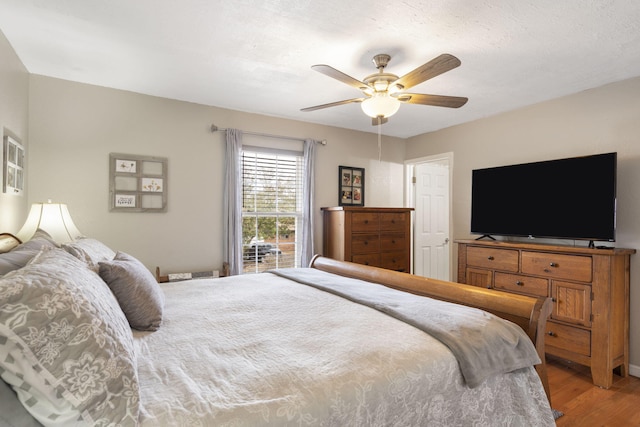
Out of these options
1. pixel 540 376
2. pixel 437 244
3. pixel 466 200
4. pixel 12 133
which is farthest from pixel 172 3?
pixel 437 244

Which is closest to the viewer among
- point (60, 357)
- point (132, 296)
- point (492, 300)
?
point (60, 357)

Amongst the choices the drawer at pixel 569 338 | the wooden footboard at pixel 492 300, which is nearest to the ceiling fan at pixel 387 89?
the wooden footboard at pixel 492 300

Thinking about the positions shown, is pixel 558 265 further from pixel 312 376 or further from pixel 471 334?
pixel 312 376

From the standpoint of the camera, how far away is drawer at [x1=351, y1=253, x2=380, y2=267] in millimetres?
3975

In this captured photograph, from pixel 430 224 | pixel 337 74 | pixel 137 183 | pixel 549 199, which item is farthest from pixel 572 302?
pixel 137 183

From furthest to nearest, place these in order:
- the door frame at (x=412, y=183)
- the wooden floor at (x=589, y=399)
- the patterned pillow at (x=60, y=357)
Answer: the door frame at (x=412, y=183), the wooden floor at (x=589, y=399), the patterned pillow at (x=60, y=357)

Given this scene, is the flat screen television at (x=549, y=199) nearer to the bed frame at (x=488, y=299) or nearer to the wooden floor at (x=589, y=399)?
the wooden floor at (x=589, y=399)

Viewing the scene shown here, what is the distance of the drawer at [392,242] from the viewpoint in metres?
4.21

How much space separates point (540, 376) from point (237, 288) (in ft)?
5.81

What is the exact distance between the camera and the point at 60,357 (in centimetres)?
79

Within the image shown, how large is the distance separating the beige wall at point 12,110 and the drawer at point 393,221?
3464 millimetres

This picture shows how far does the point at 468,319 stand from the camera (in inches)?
59.6

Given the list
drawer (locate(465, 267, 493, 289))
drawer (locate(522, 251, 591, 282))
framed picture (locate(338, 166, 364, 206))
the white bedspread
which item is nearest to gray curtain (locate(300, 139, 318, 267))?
framed picture (locate(338, 166, 364, 206))

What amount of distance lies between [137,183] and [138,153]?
0.30 metres
